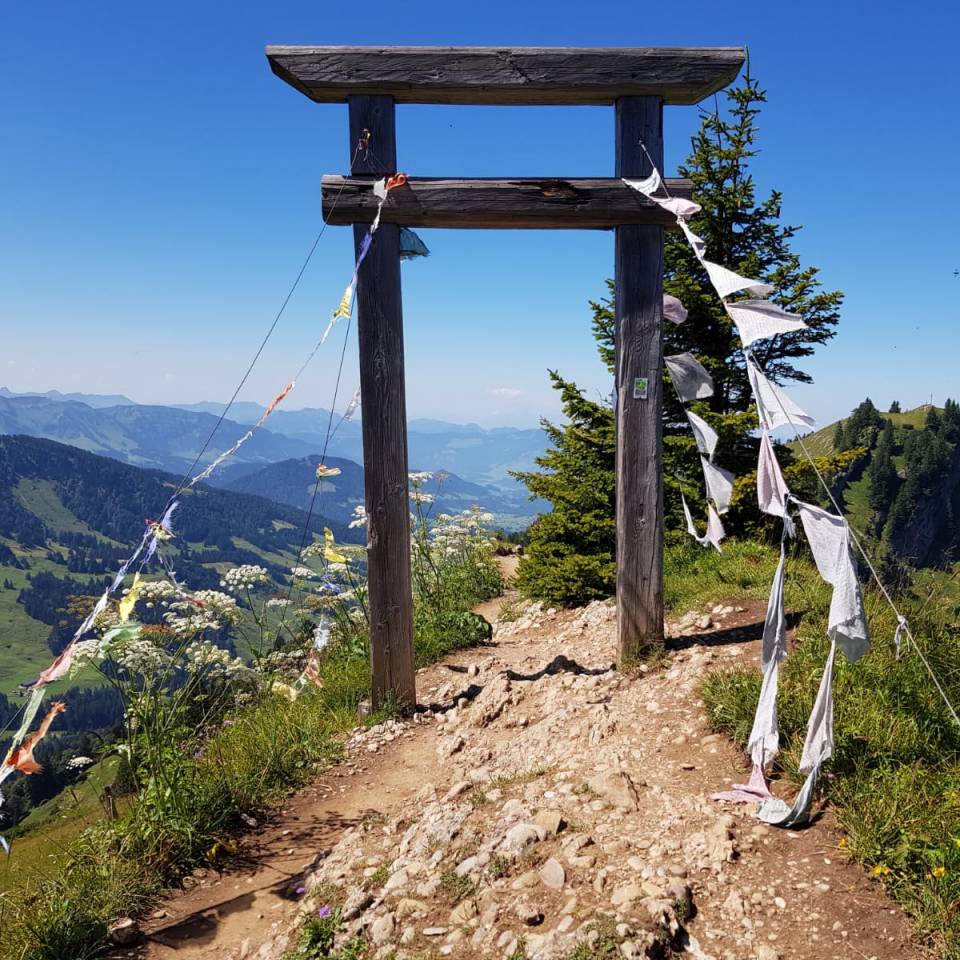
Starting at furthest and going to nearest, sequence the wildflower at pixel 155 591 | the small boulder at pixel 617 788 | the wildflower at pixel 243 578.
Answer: the wildflower at pixel 243 578 < the wildflower at pixel 155 591 < the small boulder at pixel 617 788

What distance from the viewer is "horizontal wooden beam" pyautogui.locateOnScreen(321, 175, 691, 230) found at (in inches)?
210

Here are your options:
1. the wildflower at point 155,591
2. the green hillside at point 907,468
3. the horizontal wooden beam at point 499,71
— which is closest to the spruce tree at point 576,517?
the horizontal wooden beam at point 499,71

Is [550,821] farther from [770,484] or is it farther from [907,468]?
[907,468]

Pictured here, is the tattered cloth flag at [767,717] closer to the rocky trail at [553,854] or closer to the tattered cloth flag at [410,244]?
the rocky trail at [553,854]

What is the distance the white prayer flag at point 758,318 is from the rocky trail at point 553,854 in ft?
8.42

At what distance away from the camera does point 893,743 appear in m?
3.53

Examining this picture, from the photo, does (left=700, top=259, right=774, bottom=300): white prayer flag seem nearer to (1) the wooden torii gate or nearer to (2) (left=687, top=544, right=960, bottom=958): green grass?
(1) the wooden torii gate

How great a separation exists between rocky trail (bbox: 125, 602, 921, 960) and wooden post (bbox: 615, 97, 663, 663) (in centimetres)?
50

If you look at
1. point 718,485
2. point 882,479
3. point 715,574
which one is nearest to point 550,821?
point 718,485

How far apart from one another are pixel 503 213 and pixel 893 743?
4.52m

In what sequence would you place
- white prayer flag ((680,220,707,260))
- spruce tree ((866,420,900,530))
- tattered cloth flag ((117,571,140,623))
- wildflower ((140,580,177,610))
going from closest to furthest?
white prayer flag ((680,220,707,260)), tattered cloth flag ((117,571,140,623)), wildflower ((140,580,177,610)), spruce tree ((866,420,900,530))

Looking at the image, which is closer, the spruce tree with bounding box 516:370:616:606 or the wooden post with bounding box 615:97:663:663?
the wooden post with bounding box 615:97:663:663

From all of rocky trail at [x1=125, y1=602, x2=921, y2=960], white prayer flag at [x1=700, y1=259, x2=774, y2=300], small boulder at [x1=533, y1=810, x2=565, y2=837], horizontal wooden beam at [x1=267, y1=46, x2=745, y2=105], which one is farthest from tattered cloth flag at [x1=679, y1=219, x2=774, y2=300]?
small boulder at [x1=533, y1=810, x2=565, y2=837]

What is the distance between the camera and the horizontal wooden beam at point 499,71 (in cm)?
512
